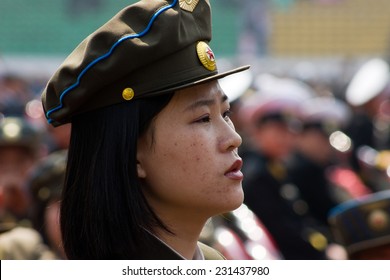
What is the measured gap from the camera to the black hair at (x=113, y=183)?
2.05 m

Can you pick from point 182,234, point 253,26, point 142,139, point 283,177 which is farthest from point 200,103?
point 253,26

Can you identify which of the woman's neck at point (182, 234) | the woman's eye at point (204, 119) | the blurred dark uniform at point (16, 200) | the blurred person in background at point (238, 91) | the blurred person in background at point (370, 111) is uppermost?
the woman's eye at point (204, 119)

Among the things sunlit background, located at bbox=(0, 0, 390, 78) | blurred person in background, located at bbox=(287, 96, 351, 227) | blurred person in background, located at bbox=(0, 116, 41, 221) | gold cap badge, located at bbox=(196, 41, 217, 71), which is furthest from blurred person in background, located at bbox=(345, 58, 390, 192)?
sunlit background, located at bbox=(0, 0, 390, 78)

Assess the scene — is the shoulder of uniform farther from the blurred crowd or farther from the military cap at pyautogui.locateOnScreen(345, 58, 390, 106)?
the military cap at pyautogui.locateOnScreen(345, 58, 390, 106)

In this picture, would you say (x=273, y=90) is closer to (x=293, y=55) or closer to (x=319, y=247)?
(x=319, y=247)

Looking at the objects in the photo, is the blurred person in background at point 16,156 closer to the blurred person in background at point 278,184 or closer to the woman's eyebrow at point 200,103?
the blurred person in background at point 278,184

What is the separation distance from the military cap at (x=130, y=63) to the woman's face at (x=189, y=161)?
53mm

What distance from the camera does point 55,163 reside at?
14.3 ft

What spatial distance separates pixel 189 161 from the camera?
2064mm

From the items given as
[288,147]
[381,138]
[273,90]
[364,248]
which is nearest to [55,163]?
[364,248]

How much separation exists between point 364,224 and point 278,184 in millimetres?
2535

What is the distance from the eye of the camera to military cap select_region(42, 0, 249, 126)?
2.05 m

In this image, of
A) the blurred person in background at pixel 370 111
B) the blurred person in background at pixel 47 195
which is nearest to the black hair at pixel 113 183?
the blurred person in background at pixel 47 195

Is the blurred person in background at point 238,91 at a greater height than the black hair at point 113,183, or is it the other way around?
the black hair at point 113,183
